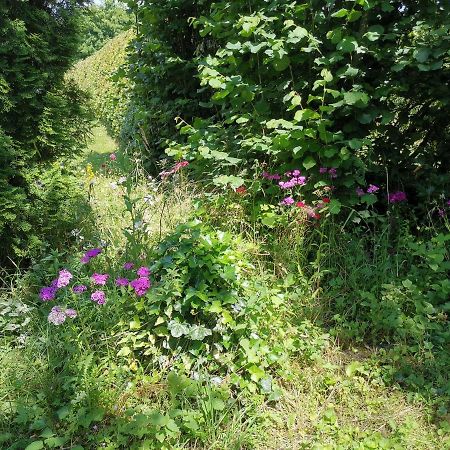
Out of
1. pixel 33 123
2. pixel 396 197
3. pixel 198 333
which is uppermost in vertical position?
pixel 33 123

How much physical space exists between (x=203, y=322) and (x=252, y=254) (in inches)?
34.5

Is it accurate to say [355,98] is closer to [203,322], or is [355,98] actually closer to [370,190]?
[370,190]

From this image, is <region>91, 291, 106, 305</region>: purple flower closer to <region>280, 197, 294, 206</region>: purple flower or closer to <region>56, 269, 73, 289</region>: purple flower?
<region>56, 269, 73, 289</region>: purple flower

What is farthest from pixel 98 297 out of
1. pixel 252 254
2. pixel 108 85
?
pixel 108 85

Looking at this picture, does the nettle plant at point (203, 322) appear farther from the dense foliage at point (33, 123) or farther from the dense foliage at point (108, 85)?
the dense foliage at point (108, 85)

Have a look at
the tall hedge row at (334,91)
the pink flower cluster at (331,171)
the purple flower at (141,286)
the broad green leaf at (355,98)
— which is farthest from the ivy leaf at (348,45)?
the purple flower at (141,286)

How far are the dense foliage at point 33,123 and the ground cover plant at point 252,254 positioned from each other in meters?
0.02

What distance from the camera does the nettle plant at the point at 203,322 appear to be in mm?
2422

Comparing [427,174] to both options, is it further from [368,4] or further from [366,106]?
[368,4]

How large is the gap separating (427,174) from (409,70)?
32.3 inches

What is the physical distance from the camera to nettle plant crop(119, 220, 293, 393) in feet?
7.95

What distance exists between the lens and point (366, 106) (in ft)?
10.5

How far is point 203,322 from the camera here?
2.54 metres

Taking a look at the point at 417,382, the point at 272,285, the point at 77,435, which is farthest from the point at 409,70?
the point at 77,435
